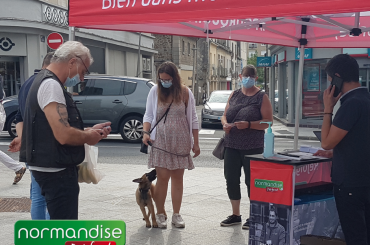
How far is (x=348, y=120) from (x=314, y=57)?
17.9 meters

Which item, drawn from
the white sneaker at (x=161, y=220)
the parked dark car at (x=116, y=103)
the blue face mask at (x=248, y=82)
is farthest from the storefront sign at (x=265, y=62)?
the white sneaker at (x=161, y=220)

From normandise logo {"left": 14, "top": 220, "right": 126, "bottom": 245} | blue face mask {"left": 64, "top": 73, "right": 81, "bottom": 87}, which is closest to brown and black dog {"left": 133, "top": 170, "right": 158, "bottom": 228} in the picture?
blue face mask {"left": 64, "top": 73, "right": 81, "bottom": 87}

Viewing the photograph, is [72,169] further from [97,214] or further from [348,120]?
[97,214]

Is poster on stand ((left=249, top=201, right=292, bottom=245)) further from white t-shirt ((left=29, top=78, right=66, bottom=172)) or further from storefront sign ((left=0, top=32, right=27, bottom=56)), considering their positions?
storefront sign ((left=0, top=32, right=27, bottom=56))

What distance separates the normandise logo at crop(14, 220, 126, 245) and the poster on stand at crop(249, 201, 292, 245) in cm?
241

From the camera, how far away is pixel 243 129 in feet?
17.8

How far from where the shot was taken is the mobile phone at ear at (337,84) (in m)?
3.59

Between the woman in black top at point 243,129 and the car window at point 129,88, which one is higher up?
the car window at point 129,88

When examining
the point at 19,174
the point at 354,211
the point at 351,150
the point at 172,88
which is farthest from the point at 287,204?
the point at 19,174

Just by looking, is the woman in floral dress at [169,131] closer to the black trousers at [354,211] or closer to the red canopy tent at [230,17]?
the red canopy tent at [230,17]

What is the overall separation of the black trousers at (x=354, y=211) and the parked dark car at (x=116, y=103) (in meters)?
10.8

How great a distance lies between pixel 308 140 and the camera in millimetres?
17062

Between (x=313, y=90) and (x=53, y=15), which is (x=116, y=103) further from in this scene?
(x=53, y=15)

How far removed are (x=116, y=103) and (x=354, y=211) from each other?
1121 centimetres
